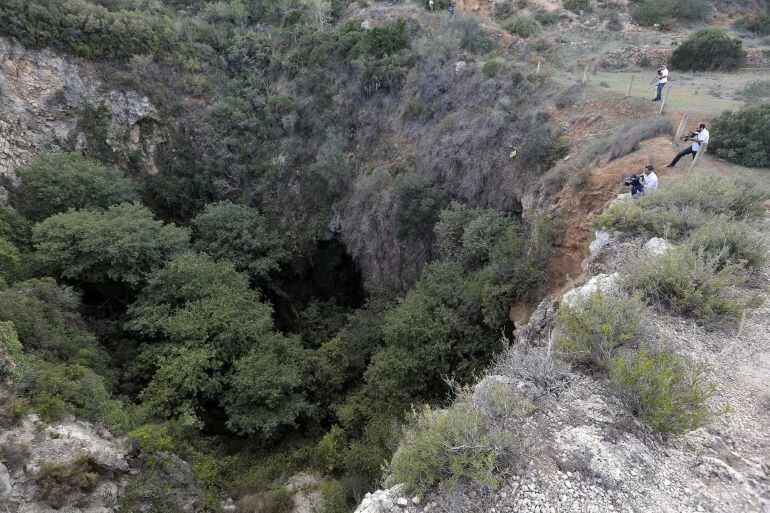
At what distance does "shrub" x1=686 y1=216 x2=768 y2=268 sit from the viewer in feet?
20.9

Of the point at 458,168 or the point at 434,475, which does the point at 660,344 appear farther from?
the point at 458,168

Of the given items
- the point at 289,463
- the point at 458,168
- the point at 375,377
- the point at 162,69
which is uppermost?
the point at 162,69

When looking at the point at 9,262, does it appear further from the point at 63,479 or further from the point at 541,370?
the point at 541,370

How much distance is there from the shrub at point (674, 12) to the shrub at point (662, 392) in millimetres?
26521

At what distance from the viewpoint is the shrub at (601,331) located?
16.6ft

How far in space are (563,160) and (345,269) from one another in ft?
38.3

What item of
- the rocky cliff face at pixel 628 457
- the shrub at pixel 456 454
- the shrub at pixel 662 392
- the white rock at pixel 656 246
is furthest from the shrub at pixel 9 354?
the white rock at pixel 656 246

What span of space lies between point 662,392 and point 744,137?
10971 mm

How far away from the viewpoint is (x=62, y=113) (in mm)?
A: 19125

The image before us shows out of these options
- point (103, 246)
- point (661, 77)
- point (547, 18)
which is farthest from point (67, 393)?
point (547, 18)

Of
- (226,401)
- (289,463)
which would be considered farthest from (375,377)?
(226,401)

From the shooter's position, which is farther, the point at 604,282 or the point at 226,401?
the point at 226,401

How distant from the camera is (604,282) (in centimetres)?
648

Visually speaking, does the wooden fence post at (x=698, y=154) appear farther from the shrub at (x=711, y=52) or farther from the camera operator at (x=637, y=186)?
the shrub at (x=711, y=52)
